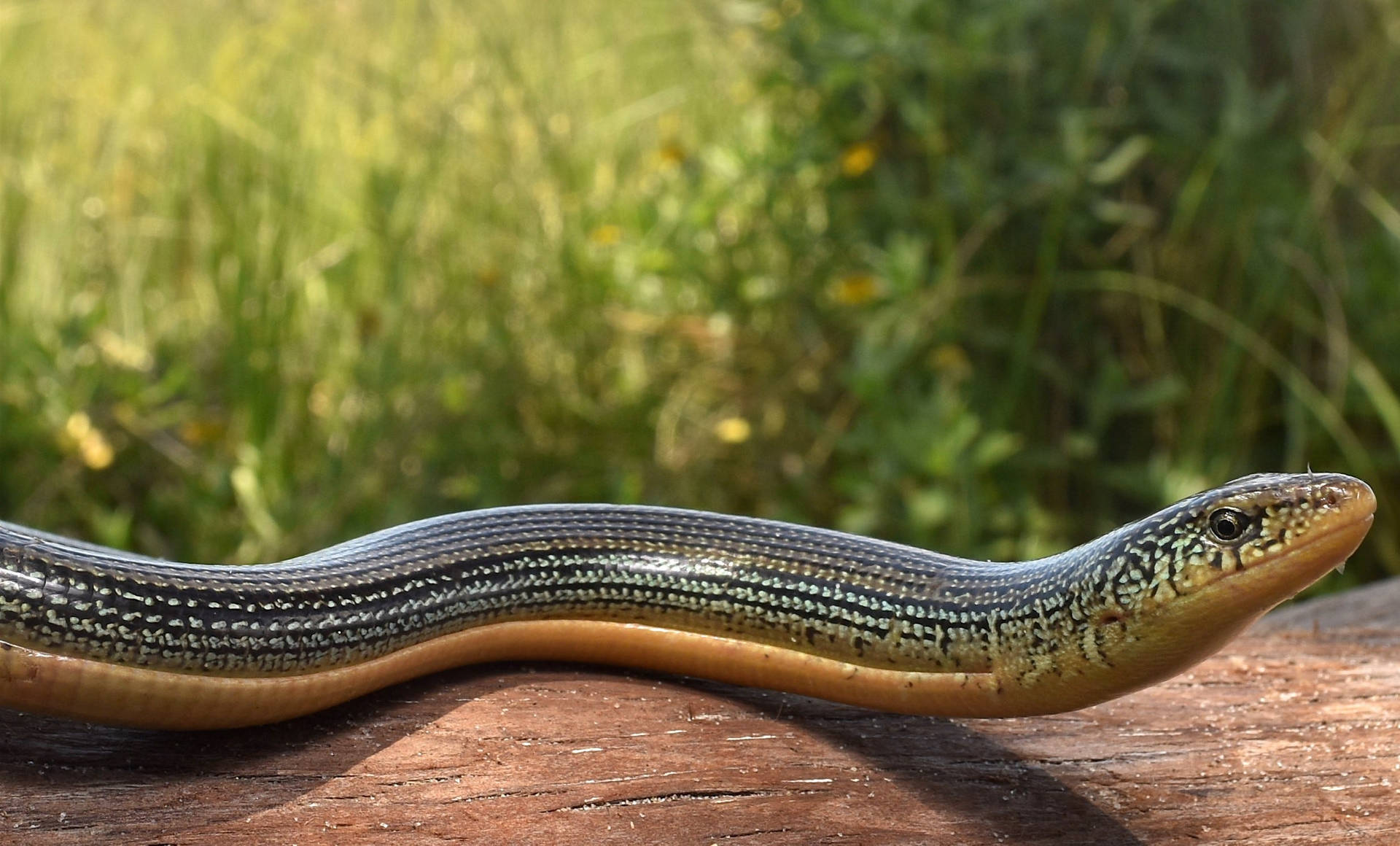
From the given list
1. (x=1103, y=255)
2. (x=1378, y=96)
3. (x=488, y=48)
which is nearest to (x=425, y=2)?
(x=488, y=48)

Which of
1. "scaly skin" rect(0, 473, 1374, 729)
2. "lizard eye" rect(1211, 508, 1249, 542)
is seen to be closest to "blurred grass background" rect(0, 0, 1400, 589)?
"scaly skin" rect(0, 473, 1374, 729)

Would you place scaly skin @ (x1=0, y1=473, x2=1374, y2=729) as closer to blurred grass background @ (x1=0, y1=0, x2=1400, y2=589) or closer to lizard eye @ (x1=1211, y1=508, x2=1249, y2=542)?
lizard eye @ (x1=1211, y1=508, x2=1249, y2=542)

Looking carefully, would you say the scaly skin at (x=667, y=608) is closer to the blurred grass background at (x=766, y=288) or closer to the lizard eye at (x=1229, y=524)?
the lizard eye at (x=1229, y=524)

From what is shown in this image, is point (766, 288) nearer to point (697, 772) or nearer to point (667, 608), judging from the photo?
point (667, 608)

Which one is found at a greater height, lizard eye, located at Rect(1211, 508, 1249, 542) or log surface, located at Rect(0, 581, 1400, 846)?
lizard eye, located at Rect(1211, 508, 1249, 542)

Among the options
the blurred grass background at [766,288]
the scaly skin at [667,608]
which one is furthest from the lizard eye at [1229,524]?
the blurred grass background at [766,288]

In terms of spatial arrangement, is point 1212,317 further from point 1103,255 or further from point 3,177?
point 3,177
